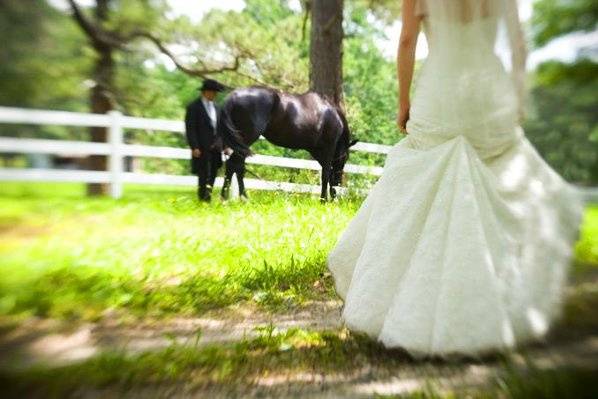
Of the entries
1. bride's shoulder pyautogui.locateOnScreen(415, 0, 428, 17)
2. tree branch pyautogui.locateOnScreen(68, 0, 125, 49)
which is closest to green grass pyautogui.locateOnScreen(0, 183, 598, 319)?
tree branch pyautogui.locateOnScreen(68, 0, 125, 49)

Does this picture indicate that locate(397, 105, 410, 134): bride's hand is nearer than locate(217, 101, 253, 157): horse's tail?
Yes

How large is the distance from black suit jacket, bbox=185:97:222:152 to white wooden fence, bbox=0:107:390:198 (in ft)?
0.19

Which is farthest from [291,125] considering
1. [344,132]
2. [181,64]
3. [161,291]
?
[161,291]

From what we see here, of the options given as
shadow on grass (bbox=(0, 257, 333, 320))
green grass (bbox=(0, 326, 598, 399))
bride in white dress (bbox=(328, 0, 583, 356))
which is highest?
bride in white dress (bbox=(328, 0, 583, 356))

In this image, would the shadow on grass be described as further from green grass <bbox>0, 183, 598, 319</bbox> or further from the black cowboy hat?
the black cowboy hat

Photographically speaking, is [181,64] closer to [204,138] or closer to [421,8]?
[204,138]

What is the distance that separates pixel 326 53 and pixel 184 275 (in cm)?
152

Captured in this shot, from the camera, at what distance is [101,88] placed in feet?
5.81

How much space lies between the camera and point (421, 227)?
1737 millimetres

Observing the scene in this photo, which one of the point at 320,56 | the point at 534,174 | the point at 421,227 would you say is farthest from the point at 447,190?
the point at 320,56

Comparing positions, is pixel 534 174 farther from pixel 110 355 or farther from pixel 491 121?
pixel 110 355

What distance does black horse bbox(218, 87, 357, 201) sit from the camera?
2.54 meters

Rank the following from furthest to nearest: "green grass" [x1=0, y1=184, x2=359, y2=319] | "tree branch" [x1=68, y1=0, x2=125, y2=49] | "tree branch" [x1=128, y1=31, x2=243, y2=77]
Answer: "tree branch" [x1=128, y1=31, x2=243, y2=77] < "tree branch" [x1=68, y1=0, x2=125, y2=49] < "green grass" [x1=0, y1=184, x2=359, y2=319]

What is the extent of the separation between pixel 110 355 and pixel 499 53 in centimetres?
151
